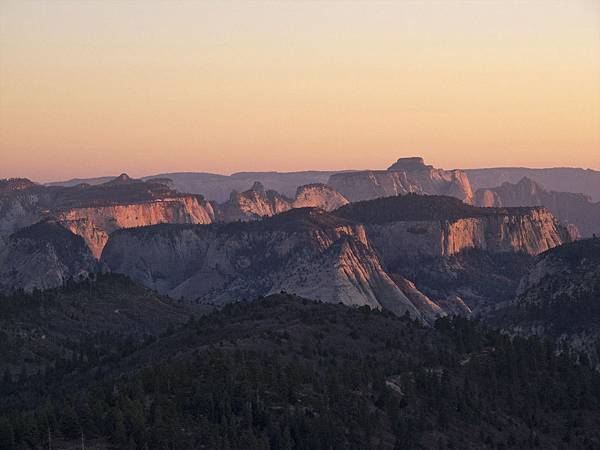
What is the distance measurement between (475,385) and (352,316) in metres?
29.4

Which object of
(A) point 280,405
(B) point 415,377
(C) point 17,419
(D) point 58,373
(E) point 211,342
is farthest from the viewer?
(D) point 58,373

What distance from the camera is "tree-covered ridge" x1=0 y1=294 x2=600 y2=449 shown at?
113125 mm

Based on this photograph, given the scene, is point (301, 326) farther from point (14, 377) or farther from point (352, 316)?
point (14, 377)

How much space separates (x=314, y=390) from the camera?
130 meters

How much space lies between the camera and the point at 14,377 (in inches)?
6988

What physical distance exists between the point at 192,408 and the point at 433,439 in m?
23.8

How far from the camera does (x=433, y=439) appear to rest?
424 ft

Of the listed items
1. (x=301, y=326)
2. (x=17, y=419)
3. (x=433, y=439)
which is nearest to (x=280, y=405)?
(x=433, y=439)

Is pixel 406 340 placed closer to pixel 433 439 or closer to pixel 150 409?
pixel 433 439

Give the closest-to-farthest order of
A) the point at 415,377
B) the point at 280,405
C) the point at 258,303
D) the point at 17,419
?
the point at 17,419
the point at 280,405
the point at 415,377
the point at 258,303

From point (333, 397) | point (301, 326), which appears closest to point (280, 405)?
point (333, 397)

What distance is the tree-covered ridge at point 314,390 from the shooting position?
113125 millimetres

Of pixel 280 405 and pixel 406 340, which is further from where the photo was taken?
pixel 406 340

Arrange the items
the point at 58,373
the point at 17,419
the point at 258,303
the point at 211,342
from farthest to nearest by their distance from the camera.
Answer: the point at 258,303
the point at 58,373
the point at 211,342
the point at 17,419
